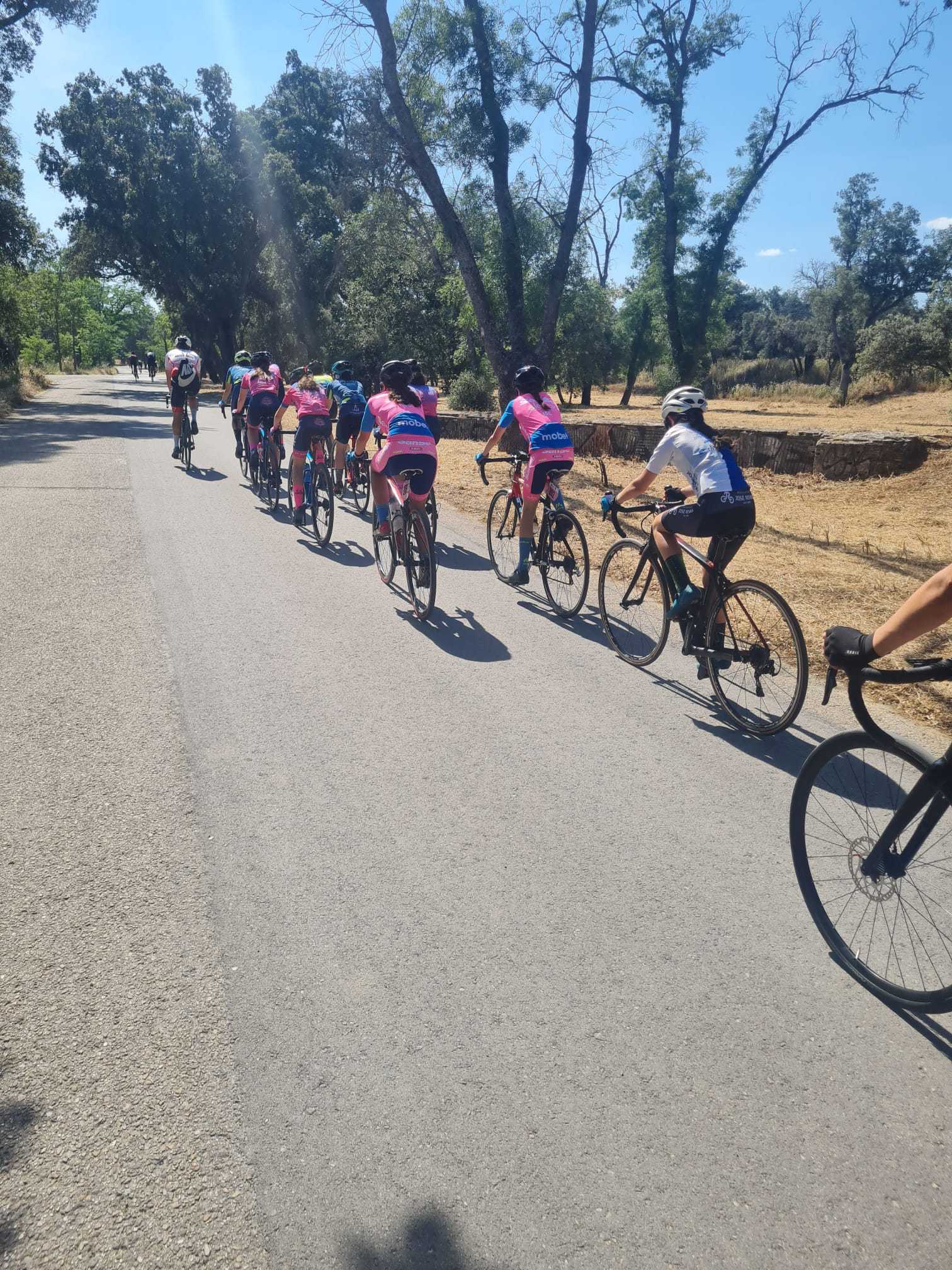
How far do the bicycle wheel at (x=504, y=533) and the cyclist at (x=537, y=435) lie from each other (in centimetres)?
69

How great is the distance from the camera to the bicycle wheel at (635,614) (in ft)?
20.5

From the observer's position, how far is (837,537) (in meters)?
10.4

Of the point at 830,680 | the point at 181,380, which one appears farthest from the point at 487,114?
the point at 830,680

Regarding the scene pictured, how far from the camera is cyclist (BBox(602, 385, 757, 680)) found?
529 centimetres

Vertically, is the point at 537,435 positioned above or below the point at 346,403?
below

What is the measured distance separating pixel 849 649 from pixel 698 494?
9.36 feet

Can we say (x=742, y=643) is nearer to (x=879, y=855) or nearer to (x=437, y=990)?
(x=879, y=855)

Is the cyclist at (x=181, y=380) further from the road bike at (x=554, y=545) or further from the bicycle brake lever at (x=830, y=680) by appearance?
the bicycle brake lever at (x=830, y=680)

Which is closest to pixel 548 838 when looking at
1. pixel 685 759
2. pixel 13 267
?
pixel 685 759

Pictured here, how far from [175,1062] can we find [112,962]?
1.92 feet

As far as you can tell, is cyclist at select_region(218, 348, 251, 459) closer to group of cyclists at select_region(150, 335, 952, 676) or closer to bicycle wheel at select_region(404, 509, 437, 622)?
group of cyclists at select_region(150, 335, 952, 676)

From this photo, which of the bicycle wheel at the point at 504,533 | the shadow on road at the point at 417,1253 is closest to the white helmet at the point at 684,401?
the bicycle wheel at the point at 504,533

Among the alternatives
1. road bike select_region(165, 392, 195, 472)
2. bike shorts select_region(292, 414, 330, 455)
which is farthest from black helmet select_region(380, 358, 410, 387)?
road bike select_region(165, 392, 195, 472)

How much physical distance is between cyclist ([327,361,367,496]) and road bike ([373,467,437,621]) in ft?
11.1
